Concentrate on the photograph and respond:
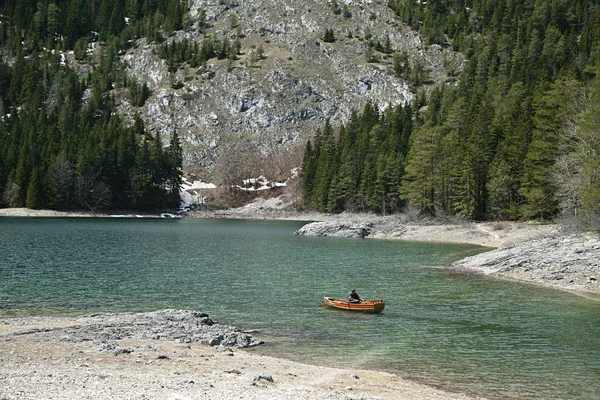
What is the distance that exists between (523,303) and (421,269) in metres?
13.5

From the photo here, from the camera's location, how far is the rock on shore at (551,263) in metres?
32.6

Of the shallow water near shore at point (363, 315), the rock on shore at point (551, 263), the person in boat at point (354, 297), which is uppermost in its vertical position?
the rock on shore at point (551, 263)

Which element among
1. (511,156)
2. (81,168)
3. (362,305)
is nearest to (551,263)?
(362,305)

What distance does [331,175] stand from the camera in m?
128

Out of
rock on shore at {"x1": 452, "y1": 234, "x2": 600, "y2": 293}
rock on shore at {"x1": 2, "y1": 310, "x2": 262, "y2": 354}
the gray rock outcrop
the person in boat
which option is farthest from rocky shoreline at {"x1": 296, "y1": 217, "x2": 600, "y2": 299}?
rock on shore at {"x1": 2, "y1": 310, "x2": 262, "y2": 354}

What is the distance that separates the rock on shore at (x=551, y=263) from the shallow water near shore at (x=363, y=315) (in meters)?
2.10

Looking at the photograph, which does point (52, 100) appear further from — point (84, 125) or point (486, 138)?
point (486, 138)

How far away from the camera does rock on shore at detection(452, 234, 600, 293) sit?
3259 cm

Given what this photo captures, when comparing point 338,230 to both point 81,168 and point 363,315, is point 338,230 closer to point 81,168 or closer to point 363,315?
point 363,315

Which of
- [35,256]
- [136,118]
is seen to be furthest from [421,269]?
[136,118]

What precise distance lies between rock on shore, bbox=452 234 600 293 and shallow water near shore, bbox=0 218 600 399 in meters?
2.10

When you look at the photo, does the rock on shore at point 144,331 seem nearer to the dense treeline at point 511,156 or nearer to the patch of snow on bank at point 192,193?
the dense treeline at point 511,156

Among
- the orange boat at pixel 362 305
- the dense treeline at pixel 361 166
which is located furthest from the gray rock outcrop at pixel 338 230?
the orange boat at pixel 362 305

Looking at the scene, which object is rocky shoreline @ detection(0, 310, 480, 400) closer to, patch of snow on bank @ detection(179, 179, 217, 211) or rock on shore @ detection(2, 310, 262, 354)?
rock on shore @ detection(2, 310, 262, 354)
